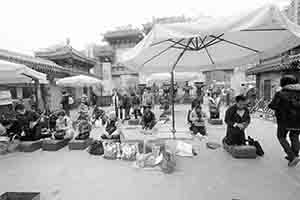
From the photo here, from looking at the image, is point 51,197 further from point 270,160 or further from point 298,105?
point 298,105

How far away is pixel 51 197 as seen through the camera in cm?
203

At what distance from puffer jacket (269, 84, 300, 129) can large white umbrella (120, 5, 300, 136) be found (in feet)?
2.19

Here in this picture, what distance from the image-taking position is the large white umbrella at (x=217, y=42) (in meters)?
1.59

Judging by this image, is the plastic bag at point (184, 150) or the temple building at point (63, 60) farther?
the temple building at point (63, 60)

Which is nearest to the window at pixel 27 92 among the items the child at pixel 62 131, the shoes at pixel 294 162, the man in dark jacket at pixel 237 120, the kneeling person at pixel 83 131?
the child at pixel 62 131

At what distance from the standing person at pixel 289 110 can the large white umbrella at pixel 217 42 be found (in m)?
0.60

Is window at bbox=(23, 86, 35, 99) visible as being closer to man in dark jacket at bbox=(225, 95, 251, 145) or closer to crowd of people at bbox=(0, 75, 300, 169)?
crowd of people at bbox=(0, 75, 300, 169)

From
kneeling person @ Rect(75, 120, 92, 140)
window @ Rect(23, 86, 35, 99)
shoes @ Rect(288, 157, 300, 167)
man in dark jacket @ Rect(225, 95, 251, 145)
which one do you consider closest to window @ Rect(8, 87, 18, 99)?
window @ Rect(23, 86, 35, 99)

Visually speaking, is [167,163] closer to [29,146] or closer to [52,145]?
[52,145]

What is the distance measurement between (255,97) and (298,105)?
8034 millimetres

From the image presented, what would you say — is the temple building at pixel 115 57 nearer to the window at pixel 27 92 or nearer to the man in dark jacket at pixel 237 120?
the window at pixel 27 92

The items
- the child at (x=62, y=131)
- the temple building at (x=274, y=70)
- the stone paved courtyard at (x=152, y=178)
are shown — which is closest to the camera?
the stone paved courtyard at (x=152, y=178)

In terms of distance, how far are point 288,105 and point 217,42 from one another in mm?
1515

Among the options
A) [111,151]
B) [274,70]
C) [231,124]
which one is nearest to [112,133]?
[111,151]
